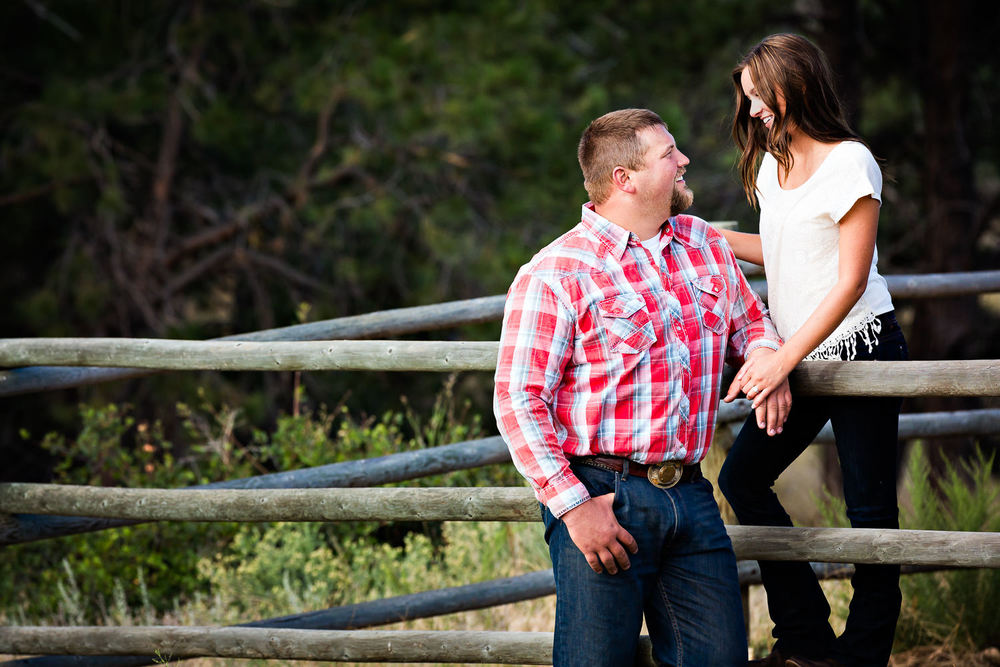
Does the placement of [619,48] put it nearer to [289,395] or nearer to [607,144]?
[289,395]

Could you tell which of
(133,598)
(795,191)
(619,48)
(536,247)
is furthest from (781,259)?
(619,48)

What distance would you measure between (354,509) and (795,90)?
165 cm

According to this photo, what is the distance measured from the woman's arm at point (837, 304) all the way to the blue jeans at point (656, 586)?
30cm

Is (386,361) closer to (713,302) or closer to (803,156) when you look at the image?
(713,302)

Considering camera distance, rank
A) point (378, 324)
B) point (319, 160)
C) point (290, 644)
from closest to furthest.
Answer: point (290, 644)
point (378, 324)
point (319, 160)

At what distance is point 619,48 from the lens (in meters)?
11.0

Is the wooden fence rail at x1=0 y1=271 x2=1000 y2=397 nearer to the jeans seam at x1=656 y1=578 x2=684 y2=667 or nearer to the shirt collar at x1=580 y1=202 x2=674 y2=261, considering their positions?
the shirt collar at x1=580 y1=202 x2=674 y2=261

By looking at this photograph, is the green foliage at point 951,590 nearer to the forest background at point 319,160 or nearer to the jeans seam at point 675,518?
the jeans seam at point 675,518

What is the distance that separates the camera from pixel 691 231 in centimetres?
260

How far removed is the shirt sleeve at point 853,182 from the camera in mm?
2535

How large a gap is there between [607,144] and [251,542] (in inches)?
133

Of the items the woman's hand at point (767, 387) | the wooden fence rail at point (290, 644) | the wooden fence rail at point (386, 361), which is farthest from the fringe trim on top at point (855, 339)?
the wooden fence rail at point (290, 644)

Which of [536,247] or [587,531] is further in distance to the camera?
[536,247]

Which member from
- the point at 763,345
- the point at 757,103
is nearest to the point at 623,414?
the point at 763,345
